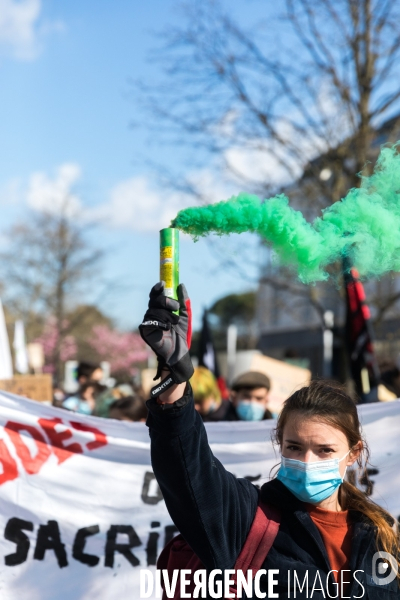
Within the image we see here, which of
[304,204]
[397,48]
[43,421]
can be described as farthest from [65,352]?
Result: [43,421]

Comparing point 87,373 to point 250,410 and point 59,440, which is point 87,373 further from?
point 59,440

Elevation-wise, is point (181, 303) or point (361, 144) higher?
point (361, 144)

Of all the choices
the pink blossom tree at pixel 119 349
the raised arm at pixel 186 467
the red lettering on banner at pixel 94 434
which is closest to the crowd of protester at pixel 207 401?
the red lettering on banner at pixel 94 434

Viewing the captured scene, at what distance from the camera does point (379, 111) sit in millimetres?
9016

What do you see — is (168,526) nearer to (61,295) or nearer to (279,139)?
(279,139)

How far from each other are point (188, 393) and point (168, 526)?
184 centimetres

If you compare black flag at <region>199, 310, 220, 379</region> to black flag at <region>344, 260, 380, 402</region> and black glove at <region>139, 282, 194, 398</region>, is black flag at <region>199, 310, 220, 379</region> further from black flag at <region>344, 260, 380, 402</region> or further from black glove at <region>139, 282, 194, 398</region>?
black glove at <region>139, 282, 194, 398</region>

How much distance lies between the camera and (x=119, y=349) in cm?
3444

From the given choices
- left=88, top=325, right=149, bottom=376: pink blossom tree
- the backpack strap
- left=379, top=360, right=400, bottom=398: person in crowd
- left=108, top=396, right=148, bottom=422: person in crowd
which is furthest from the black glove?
left=88, top=325, right=149, bottom=376: pink blossom tree

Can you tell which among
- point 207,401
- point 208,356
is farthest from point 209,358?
point 207,401

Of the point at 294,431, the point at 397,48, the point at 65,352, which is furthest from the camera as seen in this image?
the point at 65,352

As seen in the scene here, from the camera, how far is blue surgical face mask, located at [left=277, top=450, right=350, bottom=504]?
2094 millimetres

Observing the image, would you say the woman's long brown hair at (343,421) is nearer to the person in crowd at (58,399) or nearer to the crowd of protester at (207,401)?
the crowd of protester at (207,401)

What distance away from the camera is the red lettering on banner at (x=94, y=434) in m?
3.54
